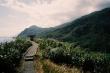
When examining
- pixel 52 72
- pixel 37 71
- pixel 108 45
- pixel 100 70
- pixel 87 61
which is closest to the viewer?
pixel 52 72

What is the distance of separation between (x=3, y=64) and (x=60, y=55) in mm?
8382

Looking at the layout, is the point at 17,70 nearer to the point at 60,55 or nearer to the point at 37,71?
the point at 37,71

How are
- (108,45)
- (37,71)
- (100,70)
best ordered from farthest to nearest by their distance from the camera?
1. (108,45)
2. (100,70)
3. (37,71)

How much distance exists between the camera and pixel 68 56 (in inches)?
959

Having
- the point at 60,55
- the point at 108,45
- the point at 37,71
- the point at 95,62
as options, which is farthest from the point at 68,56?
the point at 108,45

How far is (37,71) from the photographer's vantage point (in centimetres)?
1738

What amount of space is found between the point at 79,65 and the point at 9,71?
7.86 m

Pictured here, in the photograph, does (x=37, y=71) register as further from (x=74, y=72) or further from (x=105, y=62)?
(x=105, y=62)

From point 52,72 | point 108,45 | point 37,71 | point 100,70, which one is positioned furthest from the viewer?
point 108,45

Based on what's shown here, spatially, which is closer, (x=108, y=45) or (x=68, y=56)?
(x=68, y=56)

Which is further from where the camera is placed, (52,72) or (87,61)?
(87,61)

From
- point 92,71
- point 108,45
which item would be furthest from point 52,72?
point 108,45

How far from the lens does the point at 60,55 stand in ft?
81.4

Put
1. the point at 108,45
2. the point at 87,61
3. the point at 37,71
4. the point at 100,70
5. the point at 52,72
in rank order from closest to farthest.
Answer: the point at 52,72
the point at 37,71
the point at 100,70
the point at 87,61
the point at 108,45
